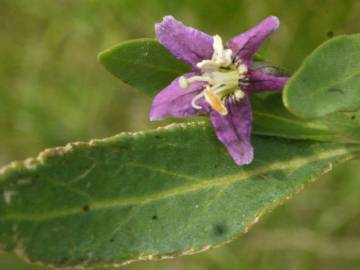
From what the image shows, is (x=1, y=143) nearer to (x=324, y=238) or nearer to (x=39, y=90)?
(x=39, y=90)

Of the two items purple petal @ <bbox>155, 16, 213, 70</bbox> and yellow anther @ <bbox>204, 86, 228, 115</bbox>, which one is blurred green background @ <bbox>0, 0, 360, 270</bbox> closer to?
purple petal @ <bbox>155, 16, 213, 70</bbox>

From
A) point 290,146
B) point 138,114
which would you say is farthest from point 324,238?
point 290,146

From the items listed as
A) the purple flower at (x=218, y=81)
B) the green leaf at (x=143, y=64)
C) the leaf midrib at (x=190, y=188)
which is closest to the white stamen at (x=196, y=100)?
the purple flower at (x=218, y=81)

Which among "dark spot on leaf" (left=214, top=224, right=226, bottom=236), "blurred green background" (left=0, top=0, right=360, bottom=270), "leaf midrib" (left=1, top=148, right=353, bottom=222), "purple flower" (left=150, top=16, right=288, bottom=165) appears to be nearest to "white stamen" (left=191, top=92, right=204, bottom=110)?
"purple flower" (left=150, top=16, right=288, bottom=165)

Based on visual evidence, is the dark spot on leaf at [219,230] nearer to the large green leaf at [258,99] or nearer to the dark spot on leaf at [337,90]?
the large green leaf at [258,99]

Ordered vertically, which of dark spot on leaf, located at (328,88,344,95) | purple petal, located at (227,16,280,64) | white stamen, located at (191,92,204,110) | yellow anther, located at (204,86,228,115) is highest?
purple petal, located at (227,16,280,64)
